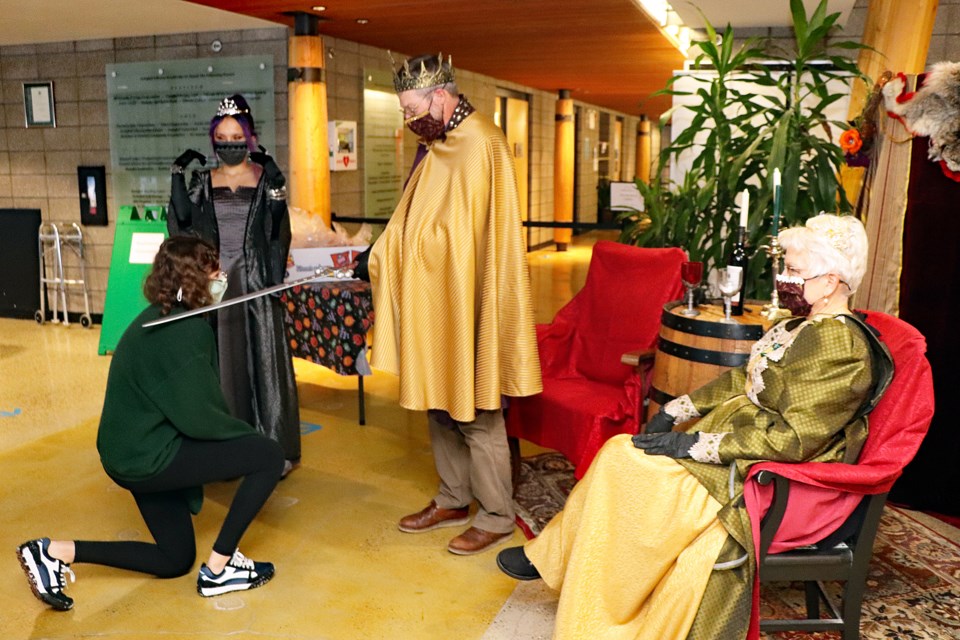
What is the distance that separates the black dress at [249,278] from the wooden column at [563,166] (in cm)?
852

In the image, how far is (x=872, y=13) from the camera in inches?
162

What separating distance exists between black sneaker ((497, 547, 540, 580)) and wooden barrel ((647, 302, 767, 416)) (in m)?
0.63

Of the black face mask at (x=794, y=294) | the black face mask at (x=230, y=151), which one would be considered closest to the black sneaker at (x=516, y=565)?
the black face mask at (x=794, y=294)

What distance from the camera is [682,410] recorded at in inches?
92.0

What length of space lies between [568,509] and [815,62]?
3475mm

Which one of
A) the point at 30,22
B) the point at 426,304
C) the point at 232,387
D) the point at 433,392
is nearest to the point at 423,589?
the point at 433,392

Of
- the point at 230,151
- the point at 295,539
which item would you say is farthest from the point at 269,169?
the point at 295,539

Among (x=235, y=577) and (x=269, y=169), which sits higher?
(x=269, y=169)

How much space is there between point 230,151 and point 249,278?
19.3 inches

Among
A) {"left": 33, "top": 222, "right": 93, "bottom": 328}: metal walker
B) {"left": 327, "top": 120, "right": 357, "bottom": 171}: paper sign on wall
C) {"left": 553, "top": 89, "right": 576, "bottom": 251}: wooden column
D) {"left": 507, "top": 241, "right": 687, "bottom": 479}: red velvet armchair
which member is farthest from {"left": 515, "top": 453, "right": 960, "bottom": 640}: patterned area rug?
{"left": 553, "top": 89, "right": 576, "bottom": 251}: wooden column

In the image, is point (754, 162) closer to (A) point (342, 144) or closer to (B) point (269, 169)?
(B) point (269, 169)

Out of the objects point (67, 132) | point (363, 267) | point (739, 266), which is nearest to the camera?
point (739, 266)

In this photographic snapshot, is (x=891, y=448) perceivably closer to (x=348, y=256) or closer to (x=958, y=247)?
(x=958, y=247)

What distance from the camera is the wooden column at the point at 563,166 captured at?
11.7m
